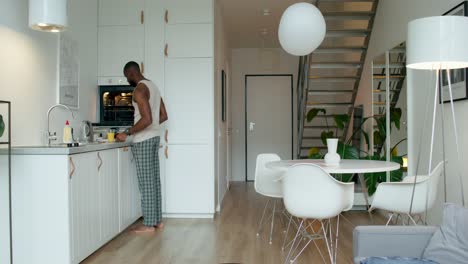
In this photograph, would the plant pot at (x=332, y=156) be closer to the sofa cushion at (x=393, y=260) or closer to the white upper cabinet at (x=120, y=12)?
the sofa cushion at (x=393, y=260)

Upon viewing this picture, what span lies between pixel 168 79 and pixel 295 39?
1812 mm

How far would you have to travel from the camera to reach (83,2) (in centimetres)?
413

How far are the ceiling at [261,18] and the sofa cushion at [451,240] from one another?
141 inches

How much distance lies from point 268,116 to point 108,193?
4.75 metres

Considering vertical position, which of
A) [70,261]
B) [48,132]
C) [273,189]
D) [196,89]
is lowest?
[70,261]

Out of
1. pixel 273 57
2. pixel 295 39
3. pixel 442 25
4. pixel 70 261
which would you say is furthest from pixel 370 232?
pixel 273 57

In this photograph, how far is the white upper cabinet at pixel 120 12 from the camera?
14.8ft

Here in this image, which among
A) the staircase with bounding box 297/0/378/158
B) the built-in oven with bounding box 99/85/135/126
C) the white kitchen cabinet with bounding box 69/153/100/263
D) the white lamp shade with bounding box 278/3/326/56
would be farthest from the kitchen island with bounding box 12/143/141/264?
the staircase with bounding box 297/0/378/158

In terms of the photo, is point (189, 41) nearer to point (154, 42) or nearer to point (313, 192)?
point (154, 42)

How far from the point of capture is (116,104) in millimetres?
4523

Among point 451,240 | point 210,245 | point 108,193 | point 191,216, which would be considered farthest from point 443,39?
point 191,216

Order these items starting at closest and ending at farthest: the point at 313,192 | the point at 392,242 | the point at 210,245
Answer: the point at 392,242 < the point at 313,192 < the point at 210,245

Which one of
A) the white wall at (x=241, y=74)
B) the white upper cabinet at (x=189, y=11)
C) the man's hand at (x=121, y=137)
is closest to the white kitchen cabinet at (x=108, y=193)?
the man's hand at (x=121, y=137)

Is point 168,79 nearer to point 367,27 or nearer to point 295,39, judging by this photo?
point 295,39
